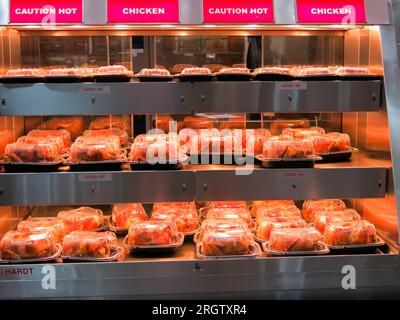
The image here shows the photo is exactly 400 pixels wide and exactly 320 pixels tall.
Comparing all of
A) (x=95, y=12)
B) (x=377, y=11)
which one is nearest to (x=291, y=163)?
(x=377, y=11)

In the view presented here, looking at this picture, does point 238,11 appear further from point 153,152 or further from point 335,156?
point 335,156

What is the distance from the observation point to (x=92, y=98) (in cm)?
293

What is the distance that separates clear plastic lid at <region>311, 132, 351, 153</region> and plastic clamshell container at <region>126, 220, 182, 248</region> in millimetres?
980

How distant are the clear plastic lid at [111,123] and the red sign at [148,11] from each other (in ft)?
2.60

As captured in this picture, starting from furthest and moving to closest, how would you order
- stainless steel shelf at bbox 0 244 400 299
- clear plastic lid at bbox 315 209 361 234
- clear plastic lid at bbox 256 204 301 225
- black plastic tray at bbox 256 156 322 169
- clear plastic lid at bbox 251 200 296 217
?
1. clear plastic lid at bbox 251 200 296 217
2. clear plastic lid at bbox 256 204 301 225
3. clear plastic lid at bbox 315 209 361 234
4. black plastic tray at bbox 256 156 322 169
5. stainless steel shelf at bbox 0 244 400 299

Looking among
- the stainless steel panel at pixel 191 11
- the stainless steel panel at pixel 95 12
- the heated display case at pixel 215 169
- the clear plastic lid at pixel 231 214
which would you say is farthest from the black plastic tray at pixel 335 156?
the stainless steel panel at pixel 95 12

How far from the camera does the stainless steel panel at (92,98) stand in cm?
291

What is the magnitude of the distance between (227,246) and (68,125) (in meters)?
1.32

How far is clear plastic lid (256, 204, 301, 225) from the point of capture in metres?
3.36

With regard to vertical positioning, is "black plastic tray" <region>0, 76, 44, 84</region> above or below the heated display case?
above

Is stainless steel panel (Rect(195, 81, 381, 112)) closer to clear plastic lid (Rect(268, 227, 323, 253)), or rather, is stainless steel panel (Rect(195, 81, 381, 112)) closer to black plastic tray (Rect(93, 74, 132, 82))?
black plastic tray (Rect(93, 74, 132, 82))

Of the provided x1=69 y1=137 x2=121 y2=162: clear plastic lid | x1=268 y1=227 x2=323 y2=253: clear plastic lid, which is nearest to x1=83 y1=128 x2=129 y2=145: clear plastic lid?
x1=69 y1=137 x2=121 y2=162: clear plastic lid

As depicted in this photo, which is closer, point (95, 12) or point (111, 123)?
point (95, 12)
